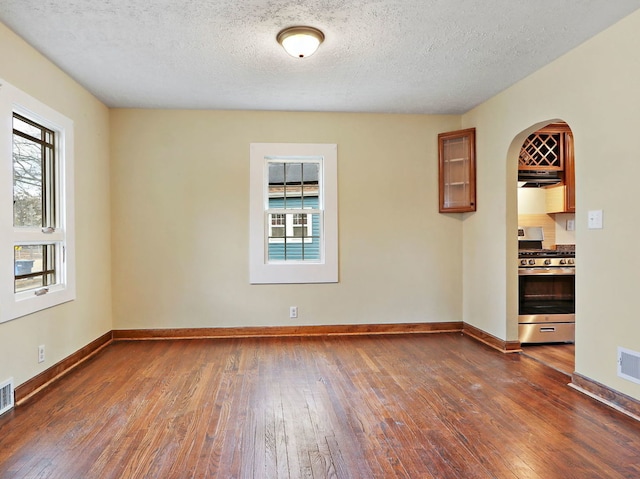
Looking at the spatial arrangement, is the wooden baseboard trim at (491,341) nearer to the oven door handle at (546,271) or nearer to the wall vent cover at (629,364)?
the oven door handle at (546,271)

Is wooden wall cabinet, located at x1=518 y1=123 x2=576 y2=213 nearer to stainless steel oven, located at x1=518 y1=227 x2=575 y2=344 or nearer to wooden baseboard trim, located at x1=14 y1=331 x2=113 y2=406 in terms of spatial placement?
stainless steel oven, located at x1=518 y1=227 x2=575 y2=344

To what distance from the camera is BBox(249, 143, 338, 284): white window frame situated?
466cm

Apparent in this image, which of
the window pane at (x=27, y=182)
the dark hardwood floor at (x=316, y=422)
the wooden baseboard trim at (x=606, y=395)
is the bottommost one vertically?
the dark hardwood floor at (x=316, y=422)

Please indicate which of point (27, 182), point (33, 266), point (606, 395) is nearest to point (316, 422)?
point (606, 395)

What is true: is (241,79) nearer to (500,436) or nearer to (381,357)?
(381,357)

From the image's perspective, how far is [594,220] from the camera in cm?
292

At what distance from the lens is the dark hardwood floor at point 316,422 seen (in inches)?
80.7

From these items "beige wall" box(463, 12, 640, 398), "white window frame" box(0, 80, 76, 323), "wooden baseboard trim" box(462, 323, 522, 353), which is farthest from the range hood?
"white window frame" box(0, 80, 76, 323)

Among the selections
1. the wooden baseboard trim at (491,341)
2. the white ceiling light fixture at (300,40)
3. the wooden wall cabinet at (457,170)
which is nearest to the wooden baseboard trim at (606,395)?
the wooden baseboard trim at (491,341)

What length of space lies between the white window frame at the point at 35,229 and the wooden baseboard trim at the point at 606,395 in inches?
158

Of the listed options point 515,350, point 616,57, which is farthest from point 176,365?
point 616,57

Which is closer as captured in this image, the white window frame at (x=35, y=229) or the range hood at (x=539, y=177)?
the white window frame at (x=35, y=229)

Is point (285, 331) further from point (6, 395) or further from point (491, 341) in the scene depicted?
point (6, 395)

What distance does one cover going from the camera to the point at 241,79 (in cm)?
371
